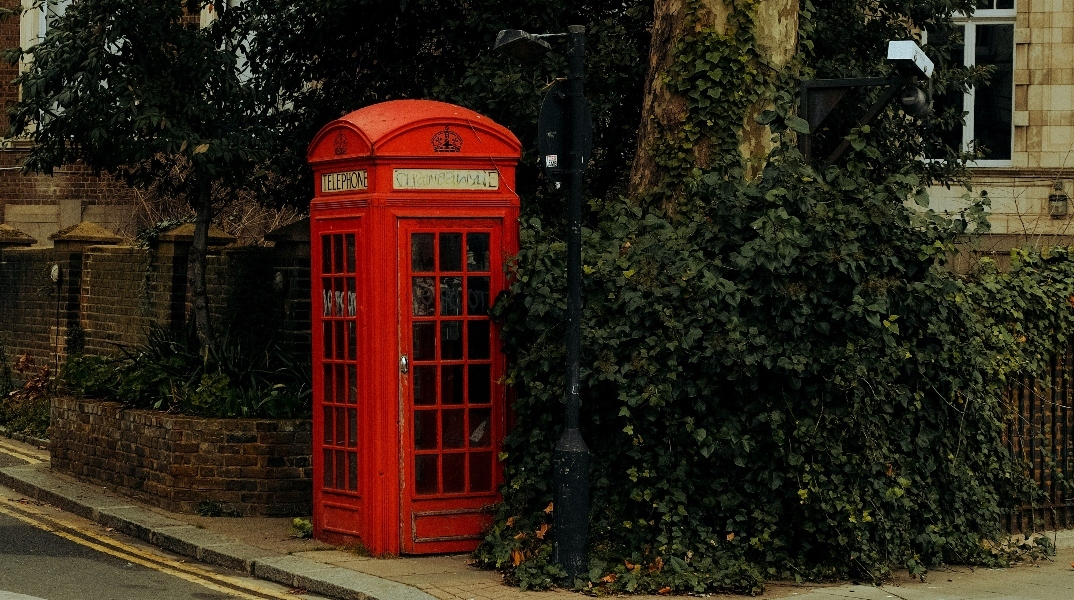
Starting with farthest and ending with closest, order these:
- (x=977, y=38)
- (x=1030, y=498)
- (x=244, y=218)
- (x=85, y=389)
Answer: (x=244, y=218), (x=977, y=38), (x=85, y=389), (x=1030, y=498)

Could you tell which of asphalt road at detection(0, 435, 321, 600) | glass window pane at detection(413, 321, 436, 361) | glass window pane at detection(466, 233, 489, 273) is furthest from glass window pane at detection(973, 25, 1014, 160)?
asphalt road at detection(0, 435, 321, 600)

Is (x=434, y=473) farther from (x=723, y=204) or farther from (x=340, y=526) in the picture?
(x=723, y=204)

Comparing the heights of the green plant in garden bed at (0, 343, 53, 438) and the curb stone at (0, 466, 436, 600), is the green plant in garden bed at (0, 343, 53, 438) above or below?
above

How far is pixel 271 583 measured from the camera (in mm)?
9680

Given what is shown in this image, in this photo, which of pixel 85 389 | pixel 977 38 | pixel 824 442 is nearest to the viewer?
pixel 824 442

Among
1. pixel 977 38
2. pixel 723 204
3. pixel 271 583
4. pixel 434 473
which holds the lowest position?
pixel 271 583

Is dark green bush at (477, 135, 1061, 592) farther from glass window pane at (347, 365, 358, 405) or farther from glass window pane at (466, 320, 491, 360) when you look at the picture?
glass window pane at (347, 365, 358, 405)

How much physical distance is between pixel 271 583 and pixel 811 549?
11.4ft

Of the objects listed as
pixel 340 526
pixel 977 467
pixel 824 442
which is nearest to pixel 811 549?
pixel 824 442

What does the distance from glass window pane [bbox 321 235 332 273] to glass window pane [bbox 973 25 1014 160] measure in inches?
498

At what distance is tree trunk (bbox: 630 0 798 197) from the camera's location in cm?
1093

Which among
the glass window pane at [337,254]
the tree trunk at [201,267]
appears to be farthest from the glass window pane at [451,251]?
the tree trunk at [201,267]

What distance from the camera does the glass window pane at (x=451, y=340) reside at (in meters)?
9.97

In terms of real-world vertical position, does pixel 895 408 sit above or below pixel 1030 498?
above
